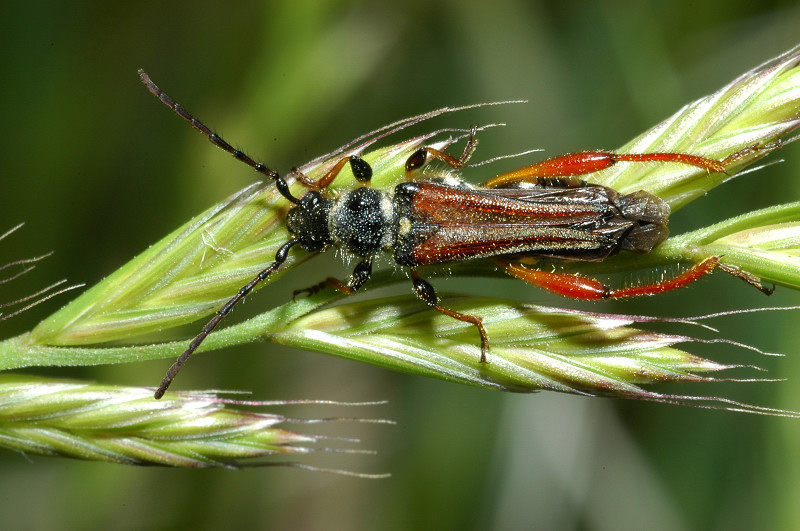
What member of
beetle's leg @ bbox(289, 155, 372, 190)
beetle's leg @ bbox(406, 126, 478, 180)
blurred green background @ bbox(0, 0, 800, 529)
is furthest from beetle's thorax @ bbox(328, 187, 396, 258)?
blurred green background @ bbox(0, 0, 800, 529)

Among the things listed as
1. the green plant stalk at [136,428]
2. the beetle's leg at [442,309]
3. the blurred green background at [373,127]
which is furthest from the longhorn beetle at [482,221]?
the blurred green background at [373,127]

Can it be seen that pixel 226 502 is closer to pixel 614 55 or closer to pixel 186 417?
pixel 186 417

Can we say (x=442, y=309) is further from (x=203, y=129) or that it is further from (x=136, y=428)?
(x=203, y=129)

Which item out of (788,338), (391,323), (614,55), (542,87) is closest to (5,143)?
(391,323)

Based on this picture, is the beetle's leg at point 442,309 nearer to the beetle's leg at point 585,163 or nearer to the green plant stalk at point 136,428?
the green plant stalk at point 136,428

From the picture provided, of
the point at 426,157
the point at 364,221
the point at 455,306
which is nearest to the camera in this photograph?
the point at 455,306

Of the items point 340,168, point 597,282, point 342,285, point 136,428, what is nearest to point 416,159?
point 340,168

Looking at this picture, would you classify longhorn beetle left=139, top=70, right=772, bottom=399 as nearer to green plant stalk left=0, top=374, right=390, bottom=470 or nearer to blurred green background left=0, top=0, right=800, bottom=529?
green plant stalk left=0, top=374, right=390, bottom=470
